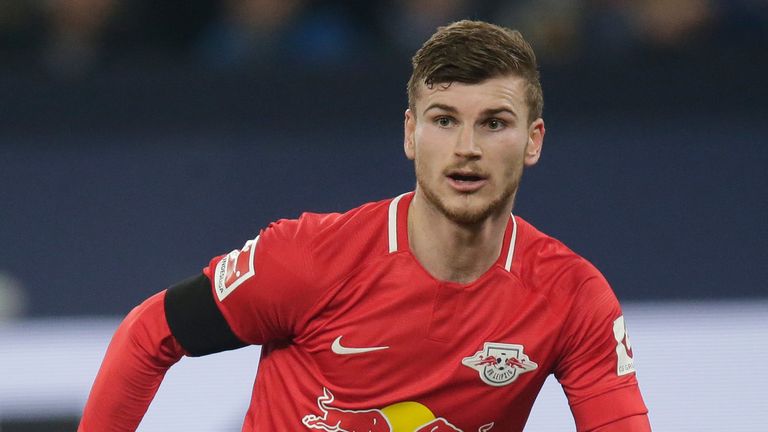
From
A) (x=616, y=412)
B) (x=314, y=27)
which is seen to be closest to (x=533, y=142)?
(x=616, y=412)

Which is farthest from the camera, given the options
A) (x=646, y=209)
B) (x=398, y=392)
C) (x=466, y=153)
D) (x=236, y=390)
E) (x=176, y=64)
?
(x=176, y=64)

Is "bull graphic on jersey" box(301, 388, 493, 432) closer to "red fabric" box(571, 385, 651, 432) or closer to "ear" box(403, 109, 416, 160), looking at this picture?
"red fabric" box(571, 385, 651, 432)

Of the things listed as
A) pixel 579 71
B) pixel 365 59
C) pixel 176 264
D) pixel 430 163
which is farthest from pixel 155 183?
pixel 430 163

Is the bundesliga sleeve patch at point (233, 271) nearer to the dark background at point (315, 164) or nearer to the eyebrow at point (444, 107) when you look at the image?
the eyebrow at point (444, 107)

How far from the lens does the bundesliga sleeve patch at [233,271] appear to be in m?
2.57

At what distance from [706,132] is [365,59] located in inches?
55.6

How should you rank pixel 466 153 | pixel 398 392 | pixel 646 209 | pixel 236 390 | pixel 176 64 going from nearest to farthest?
pixel 466 153 < pixel 398 392 < pixel 236 390 < pixel 646 209 < pixel 176 64

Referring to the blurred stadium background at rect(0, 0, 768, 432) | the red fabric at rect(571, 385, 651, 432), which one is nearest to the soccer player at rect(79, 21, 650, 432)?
the red fabric at rect(571, 385, 651, 432)

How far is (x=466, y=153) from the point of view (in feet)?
8.24

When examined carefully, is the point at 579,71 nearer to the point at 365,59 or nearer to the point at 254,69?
the point at 365,59

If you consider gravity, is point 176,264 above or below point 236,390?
above

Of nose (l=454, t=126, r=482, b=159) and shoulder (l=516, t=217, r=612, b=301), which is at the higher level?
nose (l=454, t=126, r=482, b=159)

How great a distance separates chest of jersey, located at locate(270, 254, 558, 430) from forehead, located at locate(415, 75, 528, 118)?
368mm

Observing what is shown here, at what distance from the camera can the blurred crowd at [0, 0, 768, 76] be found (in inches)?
207
